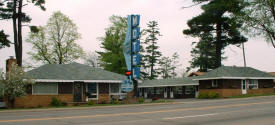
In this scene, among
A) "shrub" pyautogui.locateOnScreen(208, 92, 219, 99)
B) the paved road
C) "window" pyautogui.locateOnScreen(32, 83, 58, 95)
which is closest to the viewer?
the paved road

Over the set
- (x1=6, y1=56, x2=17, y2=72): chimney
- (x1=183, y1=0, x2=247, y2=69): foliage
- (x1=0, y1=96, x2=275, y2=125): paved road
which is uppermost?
(x1=183, y1=0, x2=247, y2=69): foliage

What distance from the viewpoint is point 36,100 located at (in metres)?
32.8

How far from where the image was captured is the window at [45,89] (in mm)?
33062

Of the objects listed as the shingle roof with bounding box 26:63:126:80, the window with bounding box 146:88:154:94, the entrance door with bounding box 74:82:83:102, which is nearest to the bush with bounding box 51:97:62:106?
the shingle roof with bounding box 26:63:126:80

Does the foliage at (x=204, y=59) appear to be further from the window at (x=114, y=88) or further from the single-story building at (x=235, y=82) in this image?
the window at (x=114, y=88)

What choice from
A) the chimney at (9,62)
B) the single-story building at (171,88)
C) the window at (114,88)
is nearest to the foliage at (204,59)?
the single-story building at (171,88)

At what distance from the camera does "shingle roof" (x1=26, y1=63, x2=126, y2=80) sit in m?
34.2

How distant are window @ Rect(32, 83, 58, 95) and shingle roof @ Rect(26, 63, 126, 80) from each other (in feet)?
2.57

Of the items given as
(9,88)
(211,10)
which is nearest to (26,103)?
(9,88)

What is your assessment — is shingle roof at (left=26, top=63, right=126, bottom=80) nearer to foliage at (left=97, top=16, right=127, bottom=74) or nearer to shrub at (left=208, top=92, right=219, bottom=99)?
shrub at (left=208, top=92, right=219, bottom=99)

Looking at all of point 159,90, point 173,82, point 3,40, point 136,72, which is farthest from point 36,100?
point 159,90

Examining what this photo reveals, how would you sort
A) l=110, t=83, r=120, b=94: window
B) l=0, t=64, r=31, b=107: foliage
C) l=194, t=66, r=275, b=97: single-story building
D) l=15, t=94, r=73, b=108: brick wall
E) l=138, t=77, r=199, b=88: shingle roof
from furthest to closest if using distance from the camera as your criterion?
l=138, t=77, r=199, b=88: shingle roof → l=194, t=66, r=275, b=97: single-story building → l=110, t=83, r=120, b=94: window → l=15, t=94, r=73, b=108: brick wall → l=0, t=64, r=31, b=107: foliage

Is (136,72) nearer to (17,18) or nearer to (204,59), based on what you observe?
(17,18)

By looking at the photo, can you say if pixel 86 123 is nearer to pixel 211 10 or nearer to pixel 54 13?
pixel 211 10
